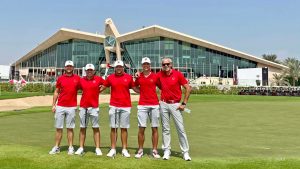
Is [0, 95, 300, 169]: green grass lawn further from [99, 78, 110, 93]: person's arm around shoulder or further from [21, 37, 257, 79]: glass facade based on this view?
[21, 37, 257, 79]: glass facade

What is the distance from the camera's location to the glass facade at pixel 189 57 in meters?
97.3

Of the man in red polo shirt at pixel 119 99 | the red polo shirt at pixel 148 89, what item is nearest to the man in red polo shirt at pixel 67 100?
the man in red polo shirt at pixel 119 99

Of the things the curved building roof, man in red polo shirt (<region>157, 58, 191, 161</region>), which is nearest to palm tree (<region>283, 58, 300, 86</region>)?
the curved building roof

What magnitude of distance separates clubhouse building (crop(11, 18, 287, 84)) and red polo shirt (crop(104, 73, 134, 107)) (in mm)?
84303

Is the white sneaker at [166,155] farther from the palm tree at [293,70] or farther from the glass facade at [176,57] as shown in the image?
the palm tree at [293,70]

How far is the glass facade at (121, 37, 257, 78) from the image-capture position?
9731 cm

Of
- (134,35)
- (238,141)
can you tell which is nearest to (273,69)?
(134,35)

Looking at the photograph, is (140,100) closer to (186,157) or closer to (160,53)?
(186,157)

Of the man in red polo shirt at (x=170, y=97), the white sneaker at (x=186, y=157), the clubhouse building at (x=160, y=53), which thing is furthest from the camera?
the clubhouse building at (x=160, y=53)

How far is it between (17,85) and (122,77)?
205ft

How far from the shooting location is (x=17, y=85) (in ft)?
220

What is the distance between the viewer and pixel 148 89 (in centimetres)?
898

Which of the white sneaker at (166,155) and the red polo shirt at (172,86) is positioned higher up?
the red polo shirt at (172,86)

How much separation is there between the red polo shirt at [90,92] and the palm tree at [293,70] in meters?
92.2
